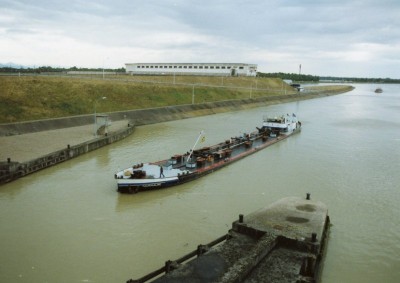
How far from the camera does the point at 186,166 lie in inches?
1094

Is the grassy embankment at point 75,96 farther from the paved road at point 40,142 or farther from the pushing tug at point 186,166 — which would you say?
the pushing tug at point 186,166

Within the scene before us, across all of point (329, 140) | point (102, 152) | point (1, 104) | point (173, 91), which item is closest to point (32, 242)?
point (102, 152)

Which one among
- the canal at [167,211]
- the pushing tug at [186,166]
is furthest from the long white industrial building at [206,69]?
the canal at [167,211]

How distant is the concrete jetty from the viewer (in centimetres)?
1181

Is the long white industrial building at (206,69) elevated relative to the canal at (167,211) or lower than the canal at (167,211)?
elevated

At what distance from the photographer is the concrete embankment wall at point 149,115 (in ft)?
129

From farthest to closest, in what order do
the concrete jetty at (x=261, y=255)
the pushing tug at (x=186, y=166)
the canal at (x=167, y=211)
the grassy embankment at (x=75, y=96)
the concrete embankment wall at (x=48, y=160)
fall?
the grassy embankment at (x=75, y=96) < the concrete embankment wall at (x=48, y=160) < the pushing tug at (x=186, y=166) < the canal at (x=167, y=211) < the concrete jetty at (x=261, y=255)

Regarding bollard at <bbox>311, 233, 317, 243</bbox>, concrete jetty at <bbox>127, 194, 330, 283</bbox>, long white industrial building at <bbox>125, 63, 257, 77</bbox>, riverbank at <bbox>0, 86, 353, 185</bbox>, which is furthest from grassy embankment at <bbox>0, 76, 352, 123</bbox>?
bollard at <bbox>311, 233, 317, 243</bbox>

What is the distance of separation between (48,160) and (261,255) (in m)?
21.3

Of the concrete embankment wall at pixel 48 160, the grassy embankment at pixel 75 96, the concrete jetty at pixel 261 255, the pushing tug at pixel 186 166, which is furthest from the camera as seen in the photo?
the grassy embankment at pixel 75 96

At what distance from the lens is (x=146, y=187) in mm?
23500

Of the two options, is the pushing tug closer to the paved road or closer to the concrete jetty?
the concrete jetty

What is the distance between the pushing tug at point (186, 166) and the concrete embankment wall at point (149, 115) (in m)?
18.5

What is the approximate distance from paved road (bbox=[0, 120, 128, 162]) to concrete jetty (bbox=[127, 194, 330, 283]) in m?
19.8
